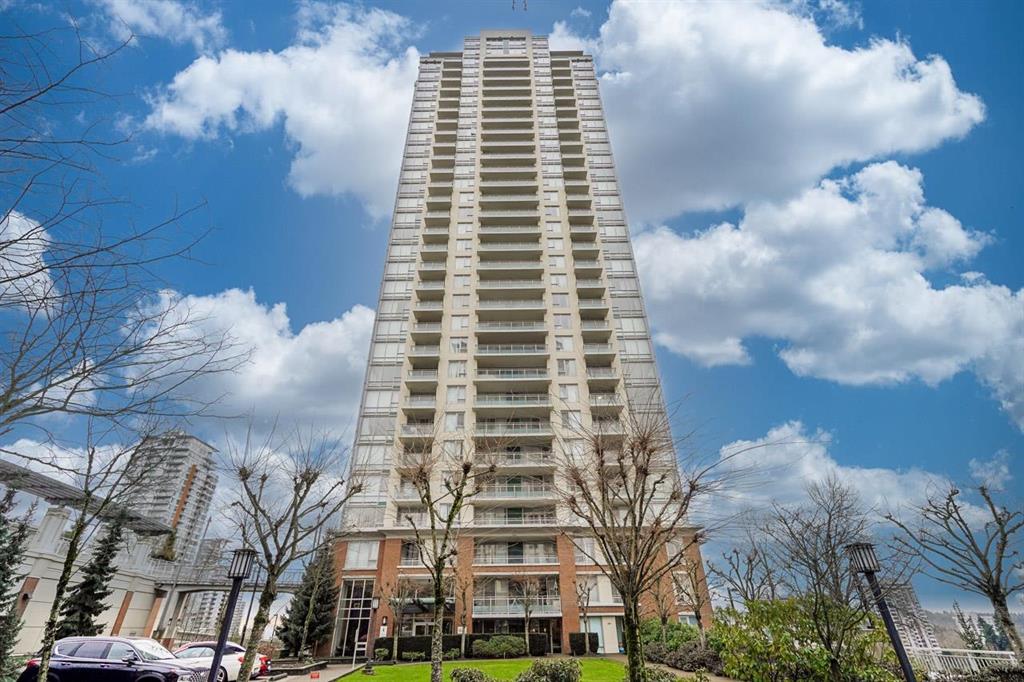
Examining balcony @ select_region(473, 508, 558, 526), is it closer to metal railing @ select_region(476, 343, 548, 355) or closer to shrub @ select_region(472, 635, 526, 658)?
shrub @ select_region(472, 635, 526, 658)

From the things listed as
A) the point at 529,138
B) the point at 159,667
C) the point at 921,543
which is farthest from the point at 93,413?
the point at 529,138

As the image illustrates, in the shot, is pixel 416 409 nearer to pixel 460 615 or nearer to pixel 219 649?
pixel 460 615

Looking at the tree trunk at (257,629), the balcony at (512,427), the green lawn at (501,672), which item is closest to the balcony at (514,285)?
the balcony at (512,427)

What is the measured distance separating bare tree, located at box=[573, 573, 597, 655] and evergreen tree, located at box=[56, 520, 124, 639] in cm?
2598

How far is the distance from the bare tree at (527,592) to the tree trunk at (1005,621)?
21.6m

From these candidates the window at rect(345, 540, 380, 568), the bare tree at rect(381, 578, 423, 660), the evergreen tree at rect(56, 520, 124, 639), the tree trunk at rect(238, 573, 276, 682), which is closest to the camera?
the tree trunk at rect(238, 573, 276, 682)

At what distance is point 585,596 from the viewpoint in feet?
101

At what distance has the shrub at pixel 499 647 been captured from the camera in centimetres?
2664

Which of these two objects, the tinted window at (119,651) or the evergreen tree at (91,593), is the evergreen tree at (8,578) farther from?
the evergreen tree at (91,593)

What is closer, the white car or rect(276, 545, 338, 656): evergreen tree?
the white car

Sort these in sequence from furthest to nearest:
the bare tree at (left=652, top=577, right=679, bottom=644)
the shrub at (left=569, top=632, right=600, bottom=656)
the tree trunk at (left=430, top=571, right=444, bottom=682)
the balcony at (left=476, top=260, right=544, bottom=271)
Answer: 1. the balcony at (left=476, top=260, right=544, bottom=271)
2. the shrub at (left=569, top=632, right=600, bottom=656)
3. the bare tree at (left=652, top=577, right=679, bottom=644)
4. the tree trunk at (left=430, top=571, right=444, bottom=682)

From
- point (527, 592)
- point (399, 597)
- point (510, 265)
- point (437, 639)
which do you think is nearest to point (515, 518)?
point (527, 592)

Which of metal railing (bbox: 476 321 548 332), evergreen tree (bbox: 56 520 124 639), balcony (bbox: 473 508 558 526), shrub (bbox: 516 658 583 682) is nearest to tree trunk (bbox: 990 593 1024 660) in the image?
shrub (bbox: 516 658 583 682)

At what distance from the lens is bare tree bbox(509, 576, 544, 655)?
2974 cm
